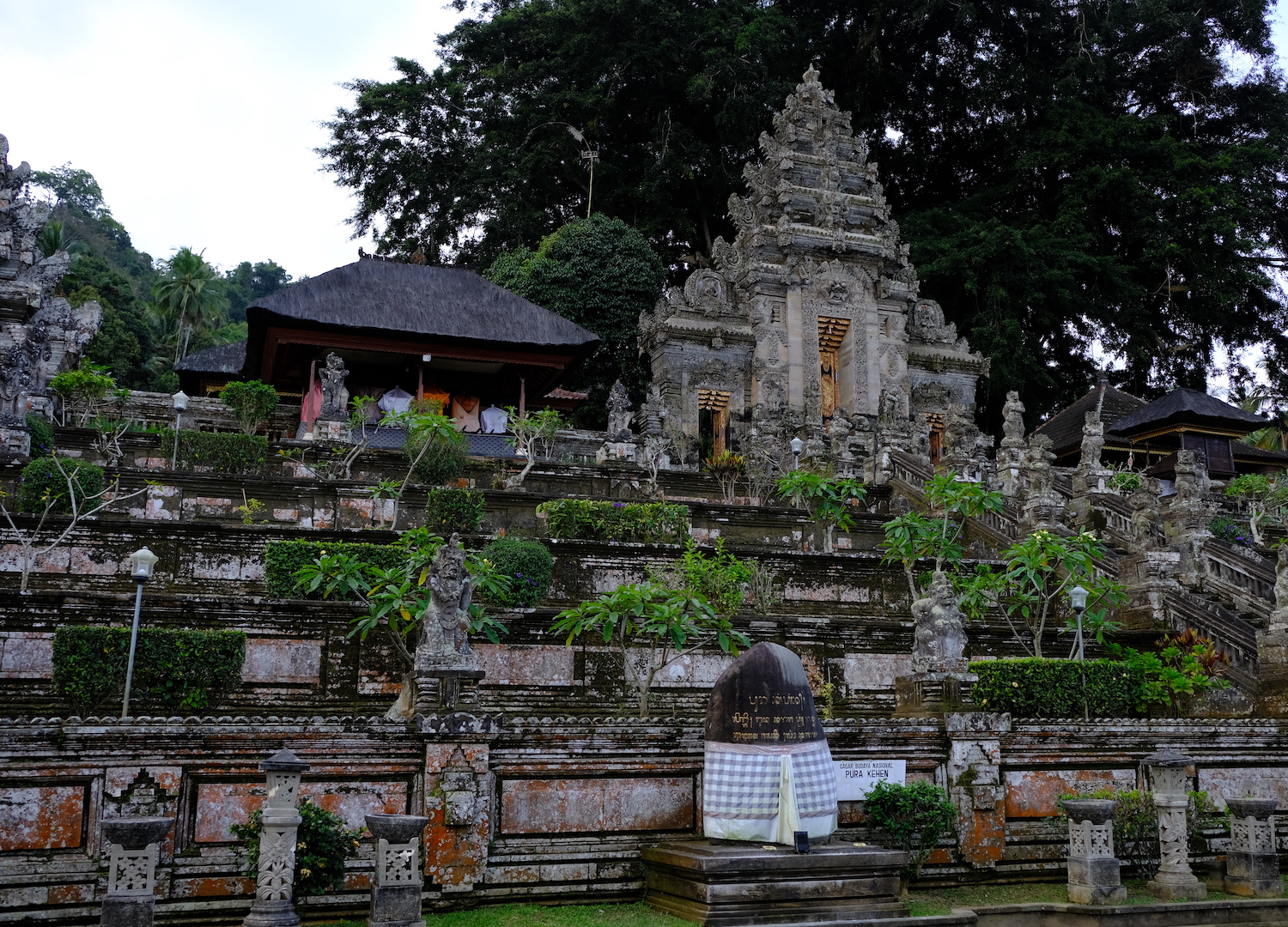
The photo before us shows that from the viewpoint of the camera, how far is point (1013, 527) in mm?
17484

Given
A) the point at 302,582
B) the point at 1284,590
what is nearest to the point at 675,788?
the point at 302,582

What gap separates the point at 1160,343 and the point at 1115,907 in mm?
32503

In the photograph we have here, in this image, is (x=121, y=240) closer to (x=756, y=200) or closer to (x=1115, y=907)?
(x=756, y=200)

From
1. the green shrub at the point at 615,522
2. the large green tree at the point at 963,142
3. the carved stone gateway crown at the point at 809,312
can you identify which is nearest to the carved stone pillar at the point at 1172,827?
the green shrub at the point at 615,522

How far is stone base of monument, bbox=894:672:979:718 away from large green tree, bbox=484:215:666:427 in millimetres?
22231

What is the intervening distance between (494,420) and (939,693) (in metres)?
16.8

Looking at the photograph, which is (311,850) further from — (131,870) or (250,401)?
(250,401)

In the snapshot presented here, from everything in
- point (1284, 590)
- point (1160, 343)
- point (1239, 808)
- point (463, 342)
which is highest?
point (1160, 343)

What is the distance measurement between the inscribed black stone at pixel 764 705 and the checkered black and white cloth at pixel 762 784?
102 mm

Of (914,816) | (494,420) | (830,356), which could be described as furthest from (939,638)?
(830,356)

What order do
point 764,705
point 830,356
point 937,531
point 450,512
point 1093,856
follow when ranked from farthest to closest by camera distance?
point 830,356 → point 450,512 → point 937,531 → point 1093,856 → point 764,705

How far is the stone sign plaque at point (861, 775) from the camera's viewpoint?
30.7 feet

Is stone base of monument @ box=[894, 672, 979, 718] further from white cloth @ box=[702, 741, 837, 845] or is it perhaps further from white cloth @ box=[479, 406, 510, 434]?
white cloth @ box=[479, 406, 510, 434]

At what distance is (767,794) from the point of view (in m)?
8.07
